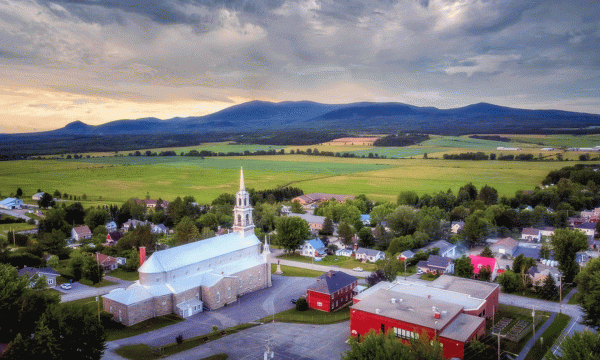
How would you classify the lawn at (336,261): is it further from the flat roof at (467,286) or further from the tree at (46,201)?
the tree at (46,201)

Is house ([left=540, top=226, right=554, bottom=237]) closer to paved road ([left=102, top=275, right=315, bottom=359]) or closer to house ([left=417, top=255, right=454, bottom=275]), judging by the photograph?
house ([left=417, top=255, right=454, bottom=275])

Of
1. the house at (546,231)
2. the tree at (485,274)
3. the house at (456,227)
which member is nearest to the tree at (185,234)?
the tree at (485,274)

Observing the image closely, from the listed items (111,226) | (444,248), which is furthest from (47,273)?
(444,248)

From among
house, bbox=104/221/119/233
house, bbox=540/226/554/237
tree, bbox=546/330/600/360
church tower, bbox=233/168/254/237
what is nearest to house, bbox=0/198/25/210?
house, bbox=104/221/119/233

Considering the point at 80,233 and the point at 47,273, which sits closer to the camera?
the point at 47,273

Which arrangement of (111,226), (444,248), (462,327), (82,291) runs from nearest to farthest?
(462,327), (82,291), (444,248), (111,226)

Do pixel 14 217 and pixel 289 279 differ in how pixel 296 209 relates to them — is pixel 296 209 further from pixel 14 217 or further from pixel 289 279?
pixel 14 217

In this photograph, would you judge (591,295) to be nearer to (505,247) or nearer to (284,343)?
(284,343)
